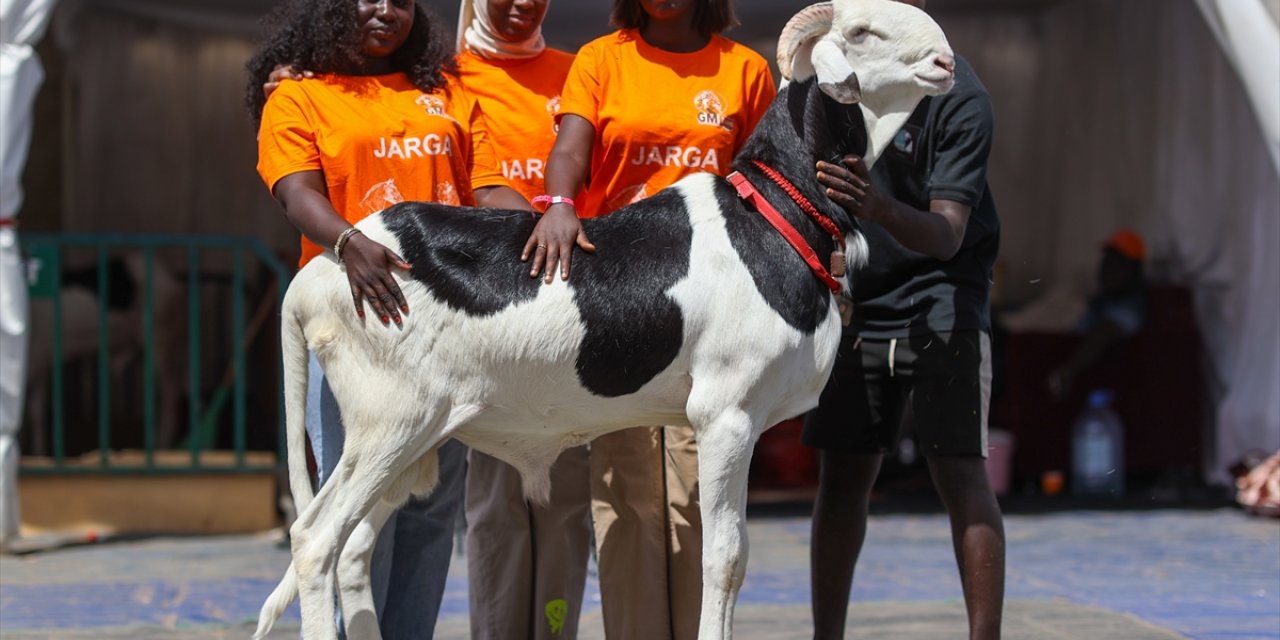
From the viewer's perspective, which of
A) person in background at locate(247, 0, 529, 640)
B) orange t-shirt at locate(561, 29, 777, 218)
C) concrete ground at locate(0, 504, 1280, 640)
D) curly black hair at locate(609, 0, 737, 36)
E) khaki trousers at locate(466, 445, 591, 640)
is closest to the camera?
person in background at locate(247, 0, 529, 640)

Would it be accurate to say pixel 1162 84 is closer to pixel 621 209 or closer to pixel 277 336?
pixel 277 336

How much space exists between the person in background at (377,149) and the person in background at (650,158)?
0.26m

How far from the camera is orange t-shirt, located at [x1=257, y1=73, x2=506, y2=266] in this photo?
136 inches

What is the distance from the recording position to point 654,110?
359 centimetres

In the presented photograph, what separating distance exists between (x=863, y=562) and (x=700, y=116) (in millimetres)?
3629

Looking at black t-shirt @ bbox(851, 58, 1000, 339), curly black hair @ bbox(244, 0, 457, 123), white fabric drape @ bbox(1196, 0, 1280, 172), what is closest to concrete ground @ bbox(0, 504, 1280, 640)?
black t-shirt @ bbox(851, 58, 1000, 339)

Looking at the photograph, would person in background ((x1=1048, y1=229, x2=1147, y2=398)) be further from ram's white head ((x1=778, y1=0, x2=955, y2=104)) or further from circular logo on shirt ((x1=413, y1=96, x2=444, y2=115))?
circular logo on shirt ((x1=413, y1=96, x2=444, y2=115))

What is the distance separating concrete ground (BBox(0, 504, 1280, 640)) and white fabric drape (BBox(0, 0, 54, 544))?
0.60 m

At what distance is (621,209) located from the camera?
3371mm

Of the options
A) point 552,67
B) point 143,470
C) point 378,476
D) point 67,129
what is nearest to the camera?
point 378,476

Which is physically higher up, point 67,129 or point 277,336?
point 67,129

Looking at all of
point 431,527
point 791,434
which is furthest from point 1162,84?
point 431,527

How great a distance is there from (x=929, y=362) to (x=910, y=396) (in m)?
0.14

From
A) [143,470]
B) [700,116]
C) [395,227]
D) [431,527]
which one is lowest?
[143,470]
